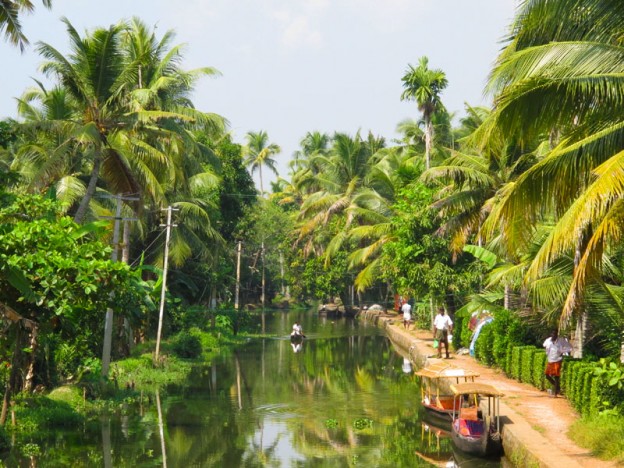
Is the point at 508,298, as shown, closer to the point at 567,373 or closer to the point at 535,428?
the point at 567,373

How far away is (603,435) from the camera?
1384 cm

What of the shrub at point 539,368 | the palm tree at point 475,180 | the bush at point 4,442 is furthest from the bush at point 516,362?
the bush at point 4,442

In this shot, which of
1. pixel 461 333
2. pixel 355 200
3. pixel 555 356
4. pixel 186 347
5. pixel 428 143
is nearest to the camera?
pixel 555 356

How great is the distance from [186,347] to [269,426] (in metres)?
14.8

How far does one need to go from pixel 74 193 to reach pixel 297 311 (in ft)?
172

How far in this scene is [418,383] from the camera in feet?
92.6

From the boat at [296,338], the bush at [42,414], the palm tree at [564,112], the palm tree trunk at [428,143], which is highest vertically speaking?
the palm tree trunk at [428,143]

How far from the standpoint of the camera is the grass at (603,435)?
1319cm

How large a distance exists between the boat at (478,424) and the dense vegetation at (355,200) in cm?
251

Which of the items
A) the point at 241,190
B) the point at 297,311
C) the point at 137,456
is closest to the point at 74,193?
the point at 137,456

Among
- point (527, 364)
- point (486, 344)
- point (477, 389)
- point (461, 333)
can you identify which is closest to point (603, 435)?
point (477, 389)

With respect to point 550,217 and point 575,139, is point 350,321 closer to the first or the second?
point 550,217

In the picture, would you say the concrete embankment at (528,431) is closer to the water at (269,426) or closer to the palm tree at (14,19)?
the water at (269,426)

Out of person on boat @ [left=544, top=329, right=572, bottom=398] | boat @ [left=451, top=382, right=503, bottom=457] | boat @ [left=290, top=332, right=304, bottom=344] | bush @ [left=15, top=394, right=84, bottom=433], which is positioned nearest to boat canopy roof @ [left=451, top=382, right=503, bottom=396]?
boat @ [left=451, top=382, right=503, bottom=457]
